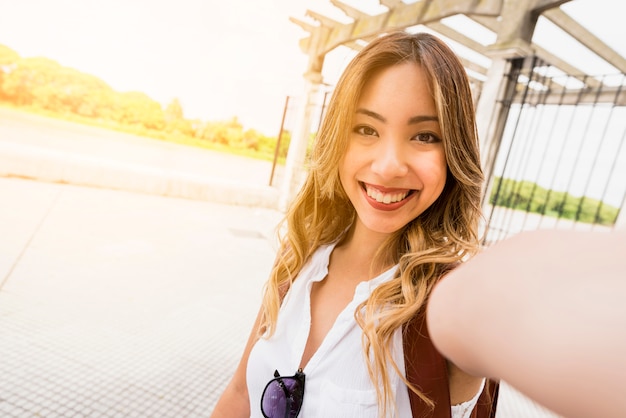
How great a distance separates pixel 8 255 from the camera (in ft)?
9.77

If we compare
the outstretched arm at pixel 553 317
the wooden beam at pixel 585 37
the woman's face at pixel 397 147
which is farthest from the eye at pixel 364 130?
the wooden beam at pixel 585 37

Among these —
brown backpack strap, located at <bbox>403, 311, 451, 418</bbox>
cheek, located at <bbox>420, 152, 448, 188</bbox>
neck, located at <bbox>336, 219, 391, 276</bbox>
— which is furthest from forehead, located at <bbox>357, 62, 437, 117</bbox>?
brown backpack strap, located at <bbox>403, 311, 451, 418</bbox>

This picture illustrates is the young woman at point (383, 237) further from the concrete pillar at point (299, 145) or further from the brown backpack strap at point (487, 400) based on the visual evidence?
the concrete pillar at point (299, 145)

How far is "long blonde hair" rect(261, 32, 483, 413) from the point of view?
88 centimetres

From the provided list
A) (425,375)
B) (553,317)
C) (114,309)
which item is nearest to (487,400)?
(425,375)

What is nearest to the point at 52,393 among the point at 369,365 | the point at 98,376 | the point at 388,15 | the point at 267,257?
the point at 98,376

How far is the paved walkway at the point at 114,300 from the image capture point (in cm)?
186

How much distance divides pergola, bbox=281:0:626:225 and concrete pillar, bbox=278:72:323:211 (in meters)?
0.77

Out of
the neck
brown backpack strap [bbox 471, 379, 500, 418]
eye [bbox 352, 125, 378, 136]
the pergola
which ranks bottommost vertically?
brown backpack strap [bbox 471, 379, 500, 418]

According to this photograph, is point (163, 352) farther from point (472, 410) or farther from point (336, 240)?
point (472, 410)

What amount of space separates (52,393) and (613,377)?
2235mm

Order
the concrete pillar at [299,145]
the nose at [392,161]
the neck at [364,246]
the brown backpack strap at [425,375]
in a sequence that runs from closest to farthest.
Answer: the brown backpack strap at [425,375] < the nose at [392,161] < the neck at [364,246] < the concrete pillar at [299,145]

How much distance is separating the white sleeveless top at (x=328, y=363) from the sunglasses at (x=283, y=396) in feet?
0.07

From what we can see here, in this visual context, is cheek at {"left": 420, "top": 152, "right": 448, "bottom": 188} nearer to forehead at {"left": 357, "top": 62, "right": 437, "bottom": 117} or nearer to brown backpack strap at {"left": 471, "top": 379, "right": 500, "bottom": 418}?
forehead at {"left": 357, "top": 62, "right": 437, "bottom": 117}
